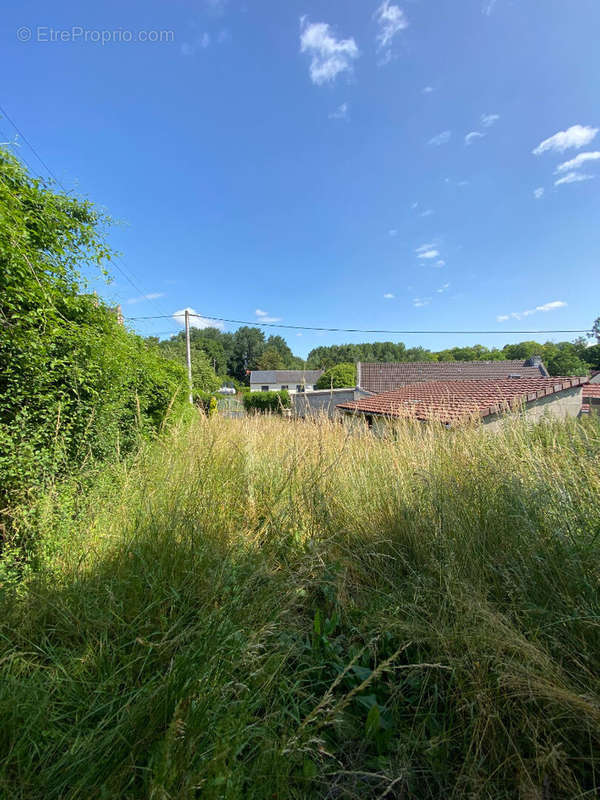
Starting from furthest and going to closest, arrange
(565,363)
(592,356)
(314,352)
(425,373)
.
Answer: (314,352), (592,356), (565,363), (425,373)

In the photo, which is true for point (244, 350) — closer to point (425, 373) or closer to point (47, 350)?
point (425, 373)

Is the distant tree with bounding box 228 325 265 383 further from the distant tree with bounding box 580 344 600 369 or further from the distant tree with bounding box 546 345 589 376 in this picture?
the distant tree with bounding box 580 344 600 369

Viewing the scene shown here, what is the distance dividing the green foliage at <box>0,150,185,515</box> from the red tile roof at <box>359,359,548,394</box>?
1981 centimetres

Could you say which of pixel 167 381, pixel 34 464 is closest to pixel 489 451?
pixel 34 464

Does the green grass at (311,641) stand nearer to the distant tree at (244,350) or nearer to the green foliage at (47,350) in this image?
the green foliage at (47,350)

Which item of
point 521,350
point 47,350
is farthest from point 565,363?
point 47,350

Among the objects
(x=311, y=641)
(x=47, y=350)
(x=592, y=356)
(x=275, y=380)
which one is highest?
(x=592, y=356)

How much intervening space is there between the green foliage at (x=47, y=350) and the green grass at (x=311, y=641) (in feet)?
0.86

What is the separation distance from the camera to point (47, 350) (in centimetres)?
187

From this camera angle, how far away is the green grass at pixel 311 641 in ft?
2.84

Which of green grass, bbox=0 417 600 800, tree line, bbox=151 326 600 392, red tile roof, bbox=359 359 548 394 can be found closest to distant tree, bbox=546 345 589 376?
tree line, bbox=151 326 600 392

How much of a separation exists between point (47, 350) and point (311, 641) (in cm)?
224

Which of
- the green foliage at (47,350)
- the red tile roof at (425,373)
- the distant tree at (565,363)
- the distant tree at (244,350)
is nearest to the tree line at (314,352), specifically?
the distant tree at (244,350)

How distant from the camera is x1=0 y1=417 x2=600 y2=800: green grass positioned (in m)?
0.87
